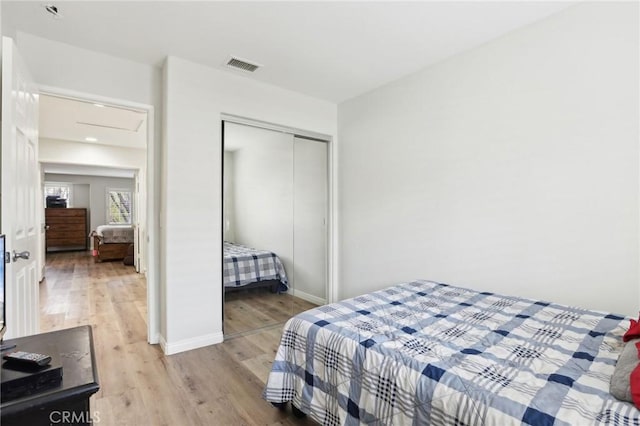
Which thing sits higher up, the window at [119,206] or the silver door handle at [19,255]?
the window at [119,206]

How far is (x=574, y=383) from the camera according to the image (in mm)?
1077

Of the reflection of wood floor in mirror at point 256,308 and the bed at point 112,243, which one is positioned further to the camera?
the bed at point 112,243

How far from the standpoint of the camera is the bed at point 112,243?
7.52m

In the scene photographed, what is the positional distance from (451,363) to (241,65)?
110 inches

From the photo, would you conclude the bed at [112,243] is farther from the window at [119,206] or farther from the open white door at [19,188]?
the open white door at [19,188]

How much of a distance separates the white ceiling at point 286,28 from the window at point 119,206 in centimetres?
937

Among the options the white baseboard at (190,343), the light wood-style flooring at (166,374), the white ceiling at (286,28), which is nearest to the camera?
the light wood-style flooring at (166,374)

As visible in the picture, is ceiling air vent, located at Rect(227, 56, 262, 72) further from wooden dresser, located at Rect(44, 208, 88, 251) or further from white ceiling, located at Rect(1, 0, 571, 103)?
wooden dresser, located at Rect(44, 208, 88, 251)

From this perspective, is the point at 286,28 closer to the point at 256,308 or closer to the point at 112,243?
the point at 256,308

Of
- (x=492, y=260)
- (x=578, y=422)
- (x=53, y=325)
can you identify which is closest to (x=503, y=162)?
(x=492, y=260)

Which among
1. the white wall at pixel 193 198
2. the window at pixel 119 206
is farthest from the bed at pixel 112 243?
the white wall at pixel 193 198

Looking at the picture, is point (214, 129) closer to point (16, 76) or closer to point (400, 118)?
point (16, 76)

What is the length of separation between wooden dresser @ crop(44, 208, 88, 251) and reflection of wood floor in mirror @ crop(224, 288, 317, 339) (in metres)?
9.29

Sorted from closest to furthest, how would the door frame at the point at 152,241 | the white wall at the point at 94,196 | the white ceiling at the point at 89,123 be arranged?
the door frame at the point at 152,241 → the white ceiling at the point at 89,123 → the white wall at the point at 94,196
